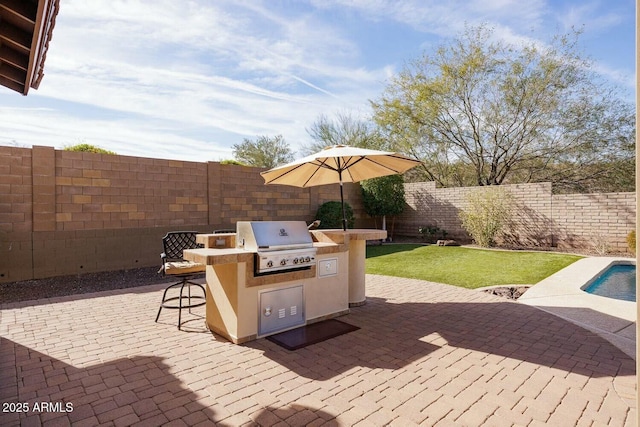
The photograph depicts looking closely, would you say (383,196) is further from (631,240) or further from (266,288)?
(266,288)

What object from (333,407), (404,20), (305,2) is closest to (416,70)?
(404,20)

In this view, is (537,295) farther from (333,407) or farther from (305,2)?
(305,2)

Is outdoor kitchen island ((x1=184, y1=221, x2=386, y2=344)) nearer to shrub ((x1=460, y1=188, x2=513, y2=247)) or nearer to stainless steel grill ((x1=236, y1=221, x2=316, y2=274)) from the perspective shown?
stainless steel grill ((x1=236, y1=221, x2=316, y2=274))

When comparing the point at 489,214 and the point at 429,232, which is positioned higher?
the point at 489,214

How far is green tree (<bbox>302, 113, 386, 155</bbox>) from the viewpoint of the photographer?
16.4 meters

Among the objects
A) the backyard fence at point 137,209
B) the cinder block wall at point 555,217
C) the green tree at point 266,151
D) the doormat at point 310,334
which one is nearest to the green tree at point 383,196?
the cinder block wall at point 555,217

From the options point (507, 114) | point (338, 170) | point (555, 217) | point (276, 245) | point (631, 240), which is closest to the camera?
point (276, 245)

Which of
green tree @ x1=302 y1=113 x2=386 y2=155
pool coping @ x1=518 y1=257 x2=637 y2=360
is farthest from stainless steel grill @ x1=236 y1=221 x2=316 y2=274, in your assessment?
green tree @ x1=302 y1=113 x2=386 y2=155

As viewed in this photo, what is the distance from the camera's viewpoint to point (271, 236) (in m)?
3.69

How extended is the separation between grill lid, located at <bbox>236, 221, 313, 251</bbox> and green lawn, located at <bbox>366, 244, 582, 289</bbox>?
3932 mm

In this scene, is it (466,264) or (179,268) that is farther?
(466,264)

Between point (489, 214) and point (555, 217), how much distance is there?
71.7 inches

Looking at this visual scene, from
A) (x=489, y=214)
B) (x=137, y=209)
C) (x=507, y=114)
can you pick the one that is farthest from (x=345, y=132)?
(x=137, y=209)

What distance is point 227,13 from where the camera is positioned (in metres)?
6.43
